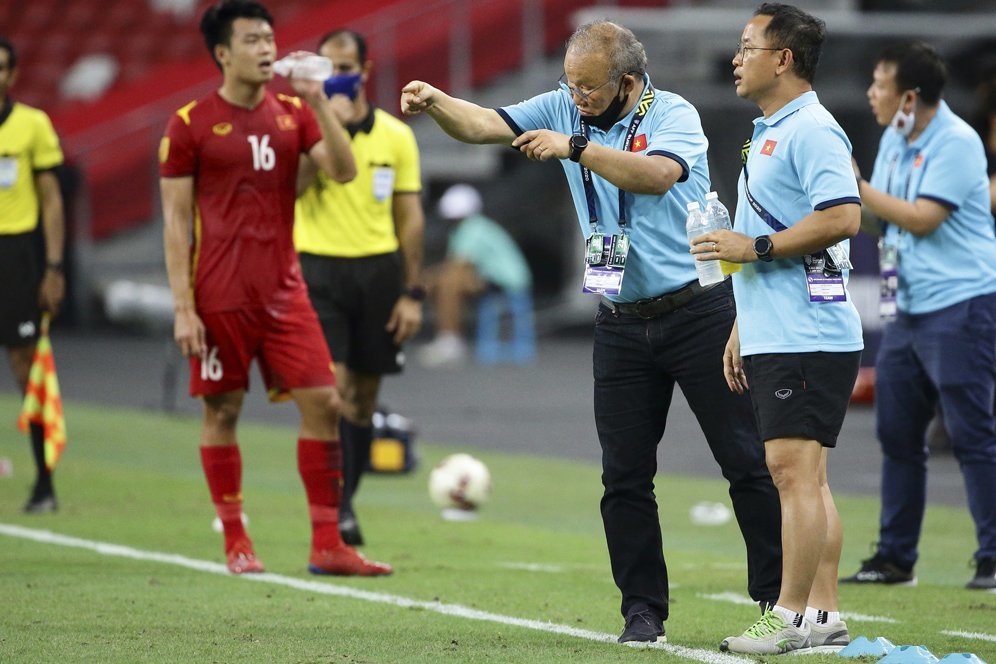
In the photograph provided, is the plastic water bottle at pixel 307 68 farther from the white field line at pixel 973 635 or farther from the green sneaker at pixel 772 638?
the white field line at pixel 973 635

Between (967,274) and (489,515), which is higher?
(967,274)

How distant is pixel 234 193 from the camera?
25.0 feet

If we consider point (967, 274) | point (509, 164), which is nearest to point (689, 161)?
point (967, 274)

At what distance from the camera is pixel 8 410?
53.0 feet

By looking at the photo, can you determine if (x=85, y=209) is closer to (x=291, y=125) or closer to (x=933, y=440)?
(x=933, y=440)

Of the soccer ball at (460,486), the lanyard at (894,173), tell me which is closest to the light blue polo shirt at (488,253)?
the soccer ball at (460,486)

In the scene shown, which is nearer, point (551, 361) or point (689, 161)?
point (689, 161)

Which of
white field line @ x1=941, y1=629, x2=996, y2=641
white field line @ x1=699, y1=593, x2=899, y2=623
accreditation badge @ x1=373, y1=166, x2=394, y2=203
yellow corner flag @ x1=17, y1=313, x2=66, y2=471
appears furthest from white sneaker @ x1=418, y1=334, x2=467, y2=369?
white field line @ x1=941, y1=629, x2=996, y2=641

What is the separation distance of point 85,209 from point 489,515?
1508cm

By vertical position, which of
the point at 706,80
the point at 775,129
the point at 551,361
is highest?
the point at 706,80

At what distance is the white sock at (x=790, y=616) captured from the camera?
5.64m

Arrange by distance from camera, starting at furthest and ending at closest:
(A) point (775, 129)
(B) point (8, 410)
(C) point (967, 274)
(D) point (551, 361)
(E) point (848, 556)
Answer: (D) point (551, 361) → (B) point (8, 410) → (E) point (848, 556) → (C) point (967, 274) → (A) point (775, 129)

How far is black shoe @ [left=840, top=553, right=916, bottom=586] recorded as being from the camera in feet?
25.4

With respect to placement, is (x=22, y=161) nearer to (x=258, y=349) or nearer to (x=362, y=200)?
(x=362, y=200)
